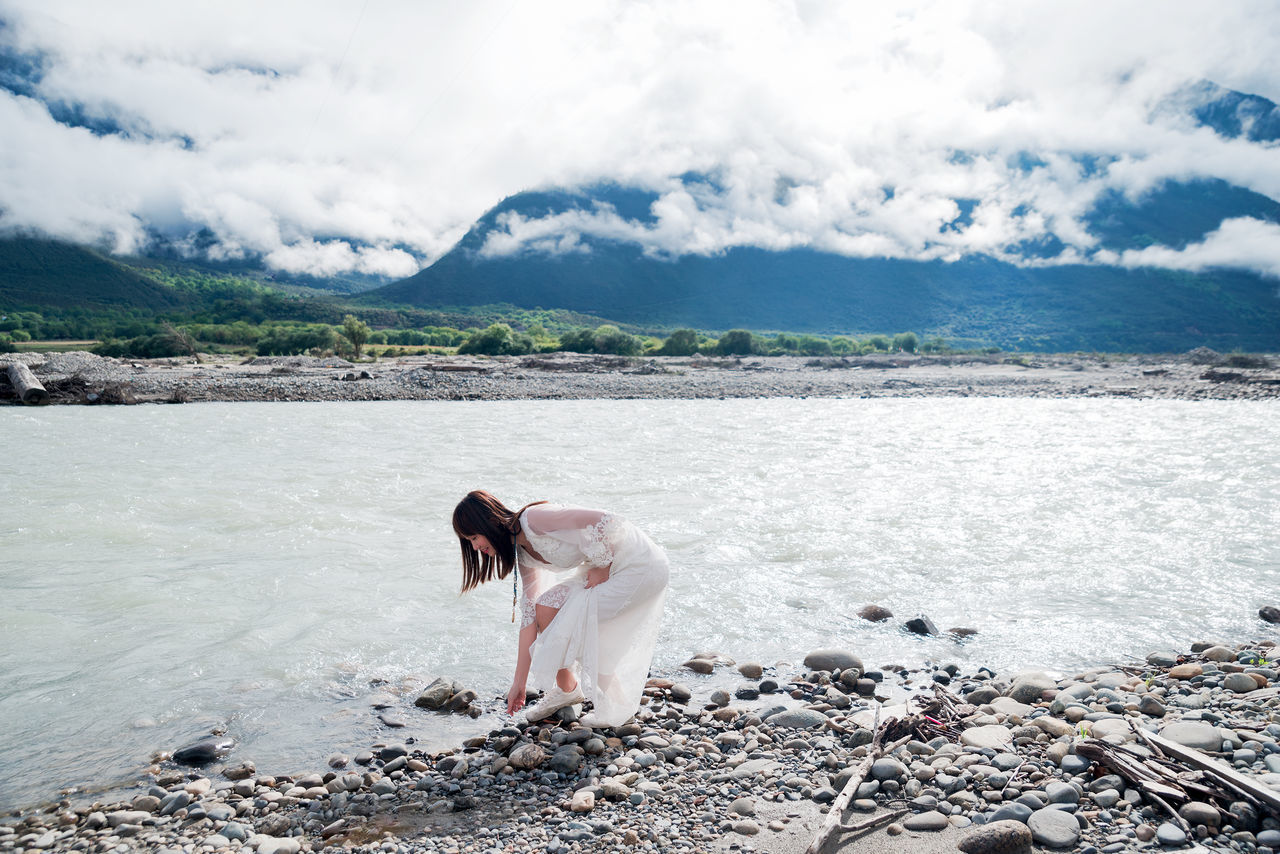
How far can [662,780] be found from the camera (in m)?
4.10

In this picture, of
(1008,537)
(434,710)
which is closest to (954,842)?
(434,710)

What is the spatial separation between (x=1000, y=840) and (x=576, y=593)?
255 cm

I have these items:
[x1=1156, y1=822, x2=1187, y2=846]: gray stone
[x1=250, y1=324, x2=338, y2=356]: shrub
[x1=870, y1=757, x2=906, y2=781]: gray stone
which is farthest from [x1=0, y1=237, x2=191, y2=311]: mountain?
[x1=1156, y1=822, x2=1187, y2=846]: gray stone

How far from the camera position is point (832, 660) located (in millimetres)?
5836

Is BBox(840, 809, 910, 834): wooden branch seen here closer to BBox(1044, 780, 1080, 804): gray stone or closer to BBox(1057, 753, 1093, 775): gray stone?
BBox(1044, 780, 1080, 804): gray stone

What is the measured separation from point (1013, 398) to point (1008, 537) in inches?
1333

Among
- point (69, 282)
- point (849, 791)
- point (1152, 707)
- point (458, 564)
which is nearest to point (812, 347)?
point (458, 564)

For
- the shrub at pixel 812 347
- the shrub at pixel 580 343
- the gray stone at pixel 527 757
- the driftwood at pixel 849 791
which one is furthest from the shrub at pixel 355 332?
the driftwood at pixel 849 791

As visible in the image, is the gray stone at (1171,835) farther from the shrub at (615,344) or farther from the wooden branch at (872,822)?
the shrub at (615,344)

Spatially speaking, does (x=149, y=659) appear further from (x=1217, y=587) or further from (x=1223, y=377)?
(x=1223, y=377)

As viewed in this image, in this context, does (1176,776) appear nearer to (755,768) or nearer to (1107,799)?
(1107,799)

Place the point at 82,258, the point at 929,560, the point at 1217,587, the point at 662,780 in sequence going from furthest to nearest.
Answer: the point at 82,258 → the point at 929,560 → the point at 1217,587 → the point at 662,780

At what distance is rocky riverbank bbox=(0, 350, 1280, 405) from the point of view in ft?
115

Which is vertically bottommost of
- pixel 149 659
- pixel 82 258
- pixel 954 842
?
pixel 149 659
